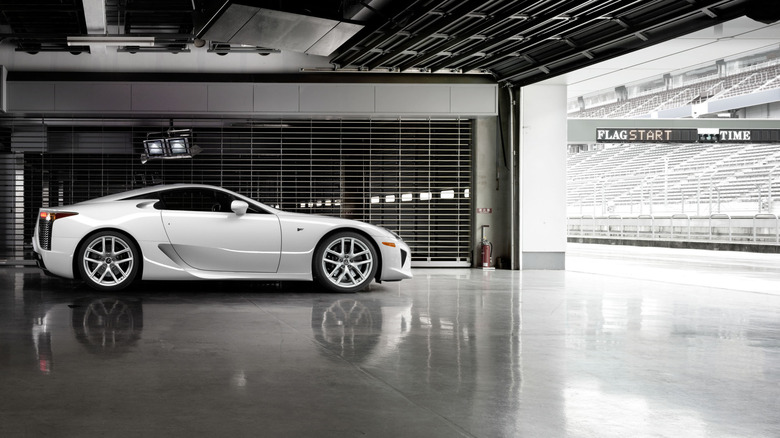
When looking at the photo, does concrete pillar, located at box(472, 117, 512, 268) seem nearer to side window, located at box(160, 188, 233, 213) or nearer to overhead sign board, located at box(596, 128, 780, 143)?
side window, located at box(160, 188, 233, 213)

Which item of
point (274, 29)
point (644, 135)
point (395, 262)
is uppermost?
point (644, 135)

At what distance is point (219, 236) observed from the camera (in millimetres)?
7410

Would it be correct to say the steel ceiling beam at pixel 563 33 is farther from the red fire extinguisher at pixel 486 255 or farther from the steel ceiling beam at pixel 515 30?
the red fire extinguisher at pixel 486 255

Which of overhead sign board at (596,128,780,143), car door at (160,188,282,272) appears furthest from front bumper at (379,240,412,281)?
overhead sign board at (596,128,780,143)

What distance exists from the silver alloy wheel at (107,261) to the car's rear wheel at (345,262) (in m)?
2.08

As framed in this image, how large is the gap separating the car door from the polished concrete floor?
0.52 meters

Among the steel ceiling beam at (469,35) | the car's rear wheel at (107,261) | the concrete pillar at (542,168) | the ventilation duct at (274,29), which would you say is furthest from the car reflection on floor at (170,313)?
the concrete pillar at (542,168)

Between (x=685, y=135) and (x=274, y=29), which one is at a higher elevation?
(x=685, y=135)

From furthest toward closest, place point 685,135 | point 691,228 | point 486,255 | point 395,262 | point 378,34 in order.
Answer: point 691,228 < point 685,135 < point 486,255 < point 378,34 < point 395,262

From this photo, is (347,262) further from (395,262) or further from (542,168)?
(542,168)

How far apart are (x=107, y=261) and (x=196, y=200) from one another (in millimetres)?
1190

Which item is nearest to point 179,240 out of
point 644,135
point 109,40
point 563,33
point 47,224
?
point 47,224

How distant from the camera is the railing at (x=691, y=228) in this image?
73.2ft

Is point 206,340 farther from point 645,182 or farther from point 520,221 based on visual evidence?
point 645,182
